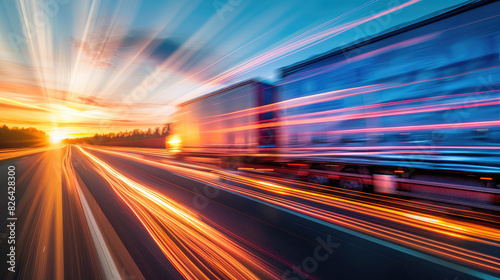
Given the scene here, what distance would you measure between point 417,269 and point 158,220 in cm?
419

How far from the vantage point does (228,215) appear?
15.3ft

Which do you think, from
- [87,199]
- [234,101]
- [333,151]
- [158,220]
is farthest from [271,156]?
[87,199]

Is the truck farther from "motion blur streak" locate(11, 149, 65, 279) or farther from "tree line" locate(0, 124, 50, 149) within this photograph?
"tree line" locate(0, 124, 50, 149)

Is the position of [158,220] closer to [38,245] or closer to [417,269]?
[38,245]

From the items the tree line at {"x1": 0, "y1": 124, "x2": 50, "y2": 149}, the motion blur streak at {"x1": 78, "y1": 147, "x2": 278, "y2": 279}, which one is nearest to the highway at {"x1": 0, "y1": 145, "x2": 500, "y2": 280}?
the motion blur streak at {"x1": 78, "y1": 147, "x2": 278, "y2": 279}

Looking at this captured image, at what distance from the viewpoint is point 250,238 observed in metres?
3.57

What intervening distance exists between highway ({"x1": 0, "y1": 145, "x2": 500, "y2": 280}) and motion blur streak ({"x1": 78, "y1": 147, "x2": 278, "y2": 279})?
0.01 meters

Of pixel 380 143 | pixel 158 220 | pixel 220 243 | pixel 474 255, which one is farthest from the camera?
pixel 380 143

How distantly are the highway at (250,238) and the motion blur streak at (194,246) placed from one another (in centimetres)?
1

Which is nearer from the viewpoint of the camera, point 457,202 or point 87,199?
point 457,202

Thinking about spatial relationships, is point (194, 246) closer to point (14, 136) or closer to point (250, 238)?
point (250, 238)

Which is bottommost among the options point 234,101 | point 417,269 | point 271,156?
point 417,269

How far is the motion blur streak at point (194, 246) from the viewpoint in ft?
8.75

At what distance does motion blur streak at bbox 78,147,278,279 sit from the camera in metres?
2.67
